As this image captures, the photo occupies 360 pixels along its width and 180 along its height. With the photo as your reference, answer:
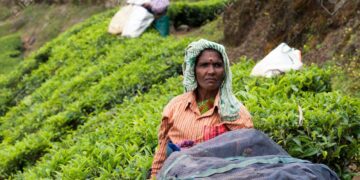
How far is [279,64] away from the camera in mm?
6289

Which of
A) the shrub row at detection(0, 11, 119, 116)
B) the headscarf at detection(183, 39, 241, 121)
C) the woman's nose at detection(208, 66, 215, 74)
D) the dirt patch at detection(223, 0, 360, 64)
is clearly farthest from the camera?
the shrub row at detection(0, 11, 119, 116)

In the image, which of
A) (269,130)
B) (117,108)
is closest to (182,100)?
(269,130)

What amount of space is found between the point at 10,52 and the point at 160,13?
10.3 meters

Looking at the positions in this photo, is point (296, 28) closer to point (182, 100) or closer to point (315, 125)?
point (315, 125)

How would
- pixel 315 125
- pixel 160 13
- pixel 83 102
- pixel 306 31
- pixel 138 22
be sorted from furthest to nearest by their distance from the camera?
pixel 160 13
pixel 138 22
pixel 83 102
pixel 306 31
pixel 315 125

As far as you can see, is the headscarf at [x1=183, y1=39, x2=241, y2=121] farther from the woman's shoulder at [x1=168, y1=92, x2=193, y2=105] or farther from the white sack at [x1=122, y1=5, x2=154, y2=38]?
the white sack at [x1=122, y1=5, x2=154, y2=38]

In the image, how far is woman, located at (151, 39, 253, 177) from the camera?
12.0ft

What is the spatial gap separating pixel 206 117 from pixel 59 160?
273 cm

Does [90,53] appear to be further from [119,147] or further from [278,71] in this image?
[119,147]

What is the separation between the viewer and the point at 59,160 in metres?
6.01

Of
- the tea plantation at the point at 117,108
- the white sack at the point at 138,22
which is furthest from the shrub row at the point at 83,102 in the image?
the white sack at the point at 138,22

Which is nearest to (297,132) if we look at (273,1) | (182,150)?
(182,150)

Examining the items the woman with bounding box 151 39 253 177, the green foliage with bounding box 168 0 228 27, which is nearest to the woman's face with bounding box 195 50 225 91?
the woman with bounding box 151 39 253 177

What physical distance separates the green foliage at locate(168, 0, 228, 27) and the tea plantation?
69.5 inches
